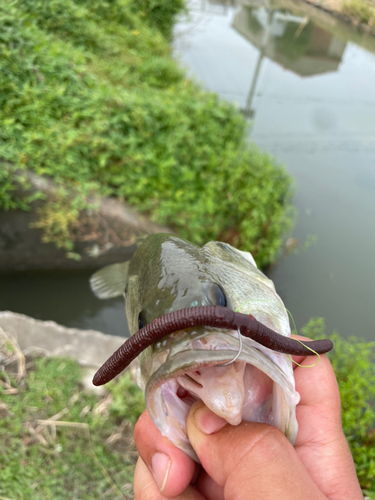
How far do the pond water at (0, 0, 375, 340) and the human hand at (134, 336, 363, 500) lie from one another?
286 cm

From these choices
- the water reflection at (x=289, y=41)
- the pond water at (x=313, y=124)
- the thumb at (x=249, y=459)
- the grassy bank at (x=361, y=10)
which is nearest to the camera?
the thumb at (x=249, y=459)

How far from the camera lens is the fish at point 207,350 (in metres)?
1.02

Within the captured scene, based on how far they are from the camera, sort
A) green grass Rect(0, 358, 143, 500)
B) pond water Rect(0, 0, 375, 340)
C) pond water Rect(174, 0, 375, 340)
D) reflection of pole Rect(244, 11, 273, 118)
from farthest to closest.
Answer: reflection of pole Rect(244, 11, 273, 118), pond water Rect(174, 0, 375, 340), pond water Rect(0, 0, 375, 340), green grass Rect(0, 358, 143, 500)

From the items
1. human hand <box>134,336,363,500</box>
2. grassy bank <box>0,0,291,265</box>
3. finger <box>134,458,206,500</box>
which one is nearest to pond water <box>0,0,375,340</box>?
grassy bank <box>0,0,291,265</box>

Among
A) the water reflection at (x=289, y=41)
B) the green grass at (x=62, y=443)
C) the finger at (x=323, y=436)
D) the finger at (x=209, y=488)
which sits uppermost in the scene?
the water reflection at (x=289, y=41)

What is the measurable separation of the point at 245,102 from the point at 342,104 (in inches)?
96.2

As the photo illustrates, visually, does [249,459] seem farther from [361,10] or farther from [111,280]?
[361,10]

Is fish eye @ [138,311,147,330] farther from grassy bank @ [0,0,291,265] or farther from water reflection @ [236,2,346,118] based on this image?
water reflection @ [236,2,346,118]

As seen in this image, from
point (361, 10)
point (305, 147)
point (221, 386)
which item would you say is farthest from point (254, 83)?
point (361, 10)

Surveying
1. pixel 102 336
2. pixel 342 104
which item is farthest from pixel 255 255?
pixel 342 104

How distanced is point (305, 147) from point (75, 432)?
6.41 m

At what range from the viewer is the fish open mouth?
981 mm

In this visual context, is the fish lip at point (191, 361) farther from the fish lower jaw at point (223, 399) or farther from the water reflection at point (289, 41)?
the water reflection at point (289, 41)

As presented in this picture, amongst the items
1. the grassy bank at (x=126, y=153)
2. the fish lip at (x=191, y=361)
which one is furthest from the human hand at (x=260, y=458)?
the grassy bank at (x=126, y=153)
